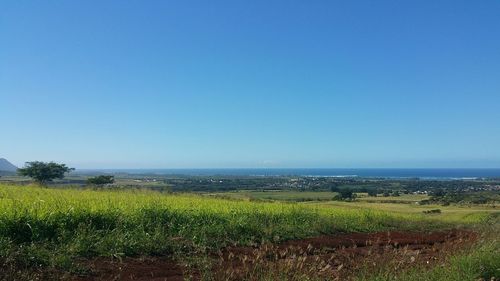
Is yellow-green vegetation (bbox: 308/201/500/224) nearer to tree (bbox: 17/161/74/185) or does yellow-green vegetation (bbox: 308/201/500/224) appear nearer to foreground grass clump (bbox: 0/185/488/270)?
foreground grass clump (bbox: 0/185/488/270)

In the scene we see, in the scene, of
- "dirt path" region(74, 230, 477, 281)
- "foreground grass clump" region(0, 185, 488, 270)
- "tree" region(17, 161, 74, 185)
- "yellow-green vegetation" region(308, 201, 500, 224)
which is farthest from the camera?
"tree" region(17, 161, 74, 185)

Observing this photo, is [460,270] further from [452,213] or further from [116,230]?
[452,213]

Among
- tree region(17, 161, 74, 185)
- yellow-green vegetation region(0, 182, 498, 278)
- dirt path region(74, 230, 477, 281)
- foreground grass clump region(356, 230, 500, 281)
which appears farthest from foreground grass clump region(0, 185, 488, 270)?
tree region(17, 161, 74, 185)

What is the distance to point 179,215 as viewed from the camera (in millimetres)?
13891

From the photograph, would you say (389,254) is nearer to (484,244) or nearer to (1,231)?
(484,244)

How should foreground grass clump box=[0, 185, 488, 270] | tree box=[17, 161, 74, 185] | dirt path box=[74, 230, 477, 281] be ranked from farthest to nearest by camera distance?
tree box=[17, 161, 74, 185]
foreground grass clump box=[0, 185, 488, 270]
dirt path box=[74, 230, 477, 281]

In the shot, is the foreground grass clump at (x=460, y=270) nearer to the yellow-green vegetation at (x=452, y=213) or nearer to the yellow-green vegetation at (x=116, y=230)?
the yellow-green vegetation at (x=116, y=230)

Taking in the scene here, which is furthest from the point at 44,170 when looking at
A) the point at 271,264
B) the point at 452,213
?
the point at 271,264

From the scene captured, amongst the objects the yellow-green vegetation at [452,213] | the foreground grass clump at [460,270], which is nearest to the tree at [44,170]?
the yellow-green vegetation at [452,213]

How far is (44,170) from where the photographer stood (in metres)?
55.6

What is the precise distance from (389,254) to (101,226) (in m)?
7.00

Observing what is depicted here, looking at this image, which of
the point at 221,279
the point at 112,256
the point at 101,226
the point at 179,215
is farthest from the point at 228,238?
the point at 221,279

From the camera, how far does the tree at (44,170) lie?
5522 cm

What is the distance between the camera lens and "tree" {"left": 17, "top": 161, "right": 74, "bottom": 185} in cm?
5522
